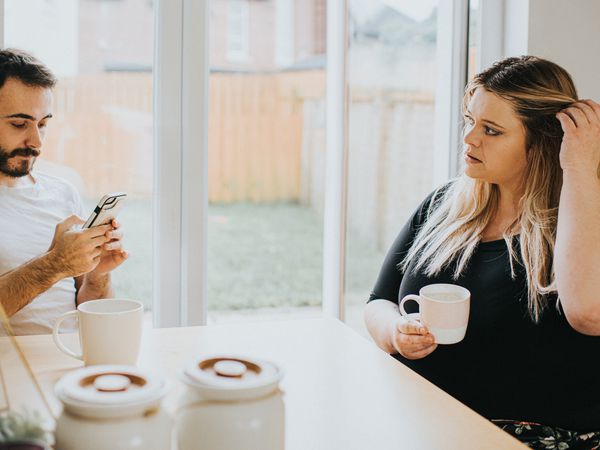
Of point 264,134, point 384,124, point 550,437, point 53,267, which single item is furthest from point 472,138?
point 264,134

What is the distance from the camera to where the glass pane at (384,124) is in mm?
2357

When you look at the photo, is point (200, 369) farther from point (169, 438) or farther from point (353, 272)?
point (353, 272)

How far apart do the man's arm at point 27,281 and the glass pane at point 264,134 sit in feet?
3.13

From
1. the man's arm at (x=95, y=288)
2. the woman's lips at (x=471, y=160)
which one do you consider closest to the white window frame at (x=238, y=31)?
the man's arm at (x=95, y=288)

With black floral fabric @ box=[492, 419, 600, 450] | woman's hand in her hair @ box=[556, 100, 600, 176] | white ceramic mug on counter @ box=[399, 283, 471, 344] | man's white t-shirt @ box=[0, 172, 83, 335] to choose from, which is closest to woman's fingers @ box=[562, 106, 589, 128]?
woman's hand in her hair @ box=[556, 100, 600, 176]

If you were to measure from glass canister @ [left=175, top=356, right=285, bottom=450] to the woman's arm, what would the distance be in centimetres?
83

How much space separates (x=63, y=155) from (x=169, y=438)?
1523mm

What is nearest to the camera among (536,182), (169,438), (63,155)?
(169,438)

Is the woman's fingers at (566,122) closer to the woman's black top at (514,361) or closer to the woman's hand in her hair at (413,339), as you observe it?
the woman's black top at (514,361)

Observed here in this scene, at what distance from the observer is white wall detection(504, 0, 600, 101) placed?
203cm

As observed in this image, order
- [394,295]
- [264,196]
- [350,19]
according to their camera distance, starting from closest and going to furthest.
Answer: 1. [394,295]
2. [350,19]
3. [264,196]

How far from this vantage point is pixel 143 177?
2.05 meters

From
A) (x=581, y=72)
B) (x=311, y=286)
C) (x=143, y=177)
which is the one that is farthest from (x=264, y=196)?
(x=581, y=72)

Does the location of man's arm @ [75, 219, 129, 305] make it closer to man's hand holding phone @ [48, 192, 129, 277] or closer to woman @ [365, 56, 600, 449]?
man's hand holding phone @ [48, 192, 129, 277]
